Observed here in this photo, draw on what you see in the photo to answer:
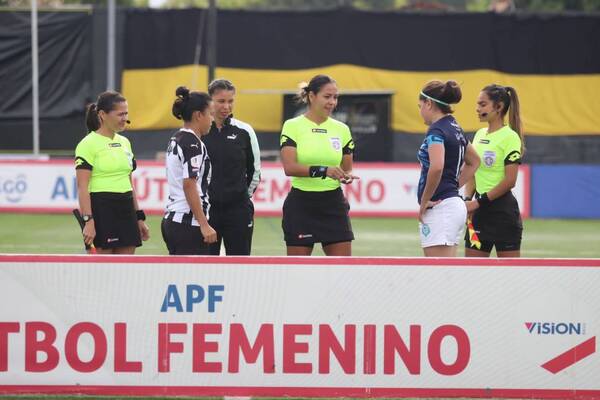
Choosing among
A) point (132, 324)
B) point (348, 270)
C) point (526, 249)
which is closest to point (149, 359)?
point (132, 324)

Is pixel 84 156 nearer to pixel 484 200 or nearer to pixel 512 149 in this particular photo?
pixel 484 200

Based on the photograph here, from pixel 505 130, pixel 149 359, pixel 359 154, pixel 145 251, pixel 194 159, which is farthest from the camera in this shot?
pixel 359 154

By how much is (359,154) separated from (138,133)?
217 inches

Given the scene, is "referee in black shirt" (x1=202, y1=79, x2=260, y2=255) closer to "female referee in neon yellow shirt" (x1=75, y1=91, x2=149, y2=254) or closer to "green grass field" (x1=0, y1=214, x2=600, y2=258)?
"female referee in neon yellow shirt" (x1=75, y1=91, x2=149, y2=254)

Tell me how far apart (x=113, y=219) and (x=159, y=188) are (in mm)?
11243

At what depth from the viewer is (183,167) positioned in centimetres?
748

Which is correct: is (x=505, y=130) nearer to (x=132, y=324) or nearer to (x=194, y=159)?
(x=194, y=159)

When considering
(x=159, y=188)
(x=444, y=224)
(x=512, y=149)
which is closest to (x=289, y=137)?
(x=444, y=224)

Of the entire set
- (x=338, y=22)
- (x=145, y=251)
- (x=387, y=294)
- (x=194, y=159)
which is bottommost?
(x=145, y=251)

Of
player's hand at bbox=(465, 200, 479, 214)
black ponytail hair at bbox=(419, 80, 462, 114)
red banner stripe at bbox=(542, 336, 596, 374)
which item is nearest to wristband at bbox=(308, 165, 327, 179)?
black ponytail hair at bbox=(419, 80, 462, 114)

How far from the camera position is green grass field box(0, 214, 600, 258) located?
14.8m

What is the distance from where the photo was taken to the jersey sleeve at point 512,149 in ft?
28.0

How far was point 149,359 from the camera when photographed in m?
6.68

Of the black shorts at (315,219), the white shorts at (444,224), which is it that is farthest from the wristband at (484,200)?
the black shorts at (315,219)
